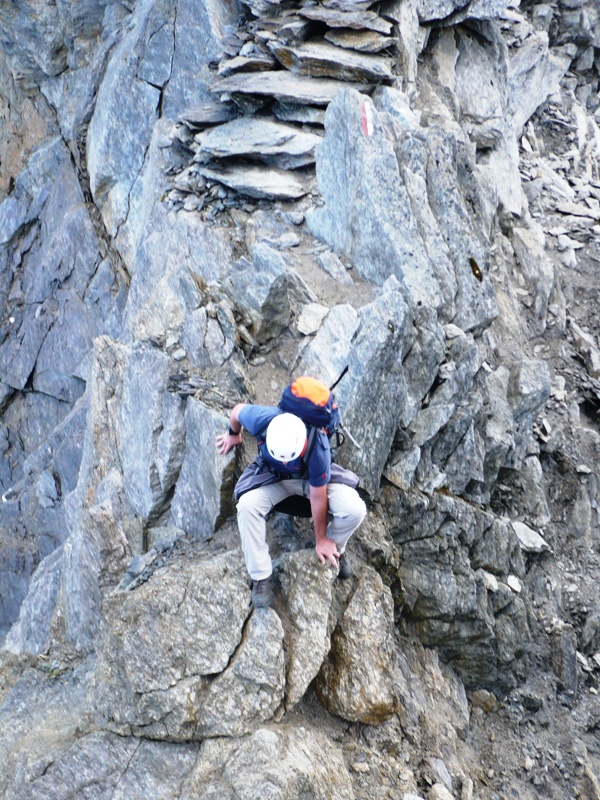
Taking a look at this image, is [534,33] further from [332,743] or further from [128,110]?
[332,743]

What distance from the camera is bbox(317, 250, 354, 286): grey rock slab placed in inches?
539

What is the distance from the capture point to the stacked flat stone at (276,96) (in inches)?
613

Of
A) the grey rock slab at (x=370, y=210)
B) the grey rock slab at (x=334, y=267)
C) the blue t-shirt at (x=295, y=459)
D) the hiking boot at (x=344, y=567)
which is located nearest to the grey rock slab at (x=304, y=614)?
the hiking boot at (x=344, y=567)

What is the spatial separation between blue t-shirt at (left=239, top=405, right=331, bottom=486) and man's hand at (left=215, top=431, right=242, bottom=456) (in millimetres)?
1231

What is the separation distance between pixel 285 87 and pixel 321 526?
11286 millimetres

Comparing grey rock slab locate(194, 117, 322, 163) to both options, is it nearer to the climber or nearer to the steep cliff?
the steep cliff

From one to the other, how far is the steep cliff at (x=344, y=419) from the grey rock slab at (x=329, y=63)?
6cm

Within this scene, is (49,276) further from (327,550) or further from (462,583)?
(327,550)

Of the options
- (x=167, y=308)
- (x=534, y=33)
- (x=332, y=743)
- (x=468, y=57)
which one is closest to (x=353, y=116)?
(x=167, y=308)

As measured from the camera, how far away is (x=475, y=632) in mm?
12742

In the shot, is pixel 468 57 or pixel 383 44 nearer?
pixel 383 44

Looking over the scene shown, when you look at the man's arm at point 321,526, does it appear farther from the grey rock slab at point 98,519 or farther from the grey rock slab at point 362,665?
the grey rock slab at point 98,519

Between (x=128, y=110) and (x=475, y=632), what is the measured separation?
16855mm

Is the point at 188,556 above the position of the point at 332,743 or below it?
above
